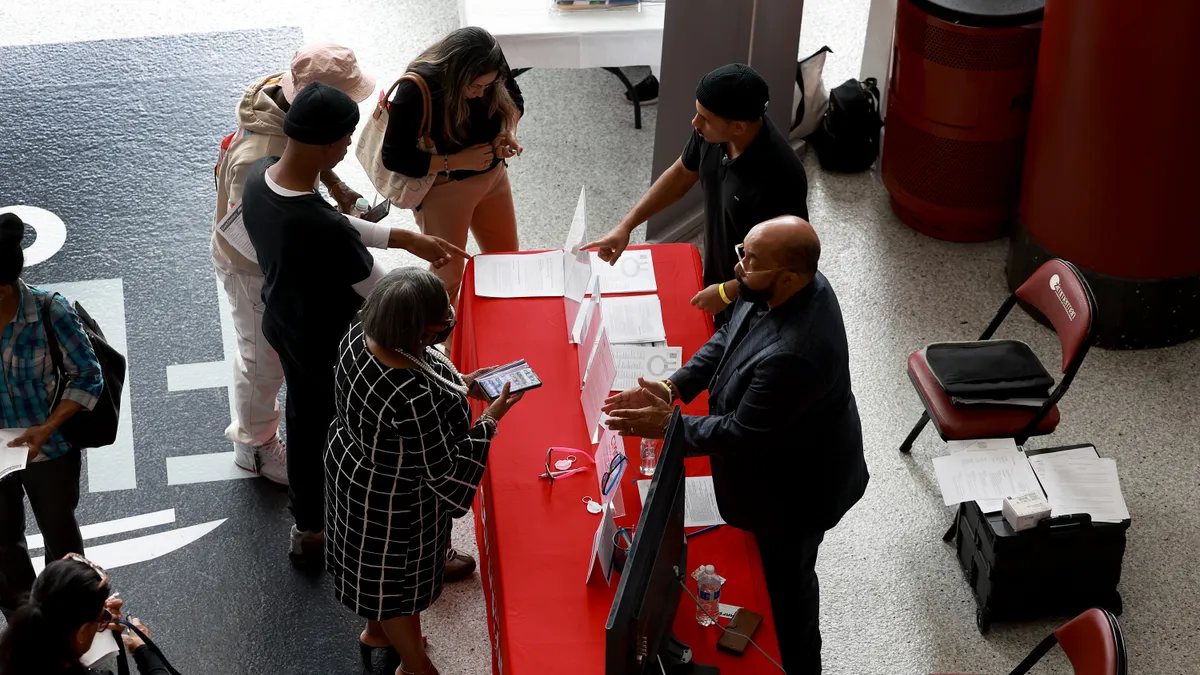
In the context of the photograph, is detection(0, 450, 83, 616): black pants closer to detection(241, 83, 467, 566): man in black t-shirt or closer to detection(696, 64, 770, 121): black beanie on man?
detection(241, 83, 467, 566): man in black t-shirt

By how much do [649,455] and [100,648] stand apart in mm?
1604

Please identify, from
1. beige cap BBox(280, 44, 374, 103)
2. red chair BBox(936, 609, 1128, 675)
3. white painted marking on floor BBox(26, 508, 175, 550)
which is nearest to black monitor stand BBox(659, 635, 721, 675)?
red chair BBox(936, 609, 1128, 675)

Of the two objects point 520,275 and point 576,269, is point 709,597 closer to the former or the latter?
point 576,269

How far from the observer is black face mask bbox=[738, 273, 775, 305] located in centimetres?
308

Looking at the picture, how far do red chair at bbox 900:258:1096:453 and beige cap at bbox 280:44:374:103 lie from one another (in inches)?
92.7

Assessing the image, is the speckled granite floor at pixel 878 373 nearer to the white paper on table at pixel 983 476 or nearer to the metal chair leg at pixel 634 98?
the metal chair leg at pixel 634 98

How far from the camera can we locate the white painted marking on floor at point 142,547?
14.0ft

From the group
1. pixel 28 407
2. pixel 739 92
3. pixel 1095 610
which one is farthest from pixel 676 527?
pixel 28 407

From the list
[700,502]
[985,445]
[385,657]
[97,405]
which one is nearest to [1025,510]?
[985,445]

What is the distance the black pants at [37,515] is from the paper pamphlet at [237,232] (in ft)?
2.68

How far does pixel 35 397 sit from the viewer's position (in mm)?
3441

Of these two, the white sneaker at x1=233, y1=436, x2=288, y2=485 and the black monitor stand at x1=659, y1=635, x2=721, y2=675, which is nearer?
the black monitor stand at x1=659, y1=635, x2=721, y2=675

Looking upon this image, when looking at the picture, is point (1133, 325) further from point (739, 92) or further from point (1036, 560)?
point (739, 92)

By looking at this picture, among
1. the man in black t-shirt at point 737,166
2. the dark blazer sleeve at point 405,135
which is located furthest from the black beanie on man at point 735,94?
the dark blazer sleeve at point 405,135
